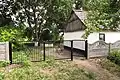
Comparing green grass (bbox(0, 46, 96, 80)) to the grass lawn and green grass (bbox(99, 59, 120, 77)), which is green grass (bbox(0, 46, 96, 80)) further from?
green grass (bbox(99, 59, 120, 77))

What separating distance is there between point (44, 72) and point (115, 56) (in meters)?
5.00

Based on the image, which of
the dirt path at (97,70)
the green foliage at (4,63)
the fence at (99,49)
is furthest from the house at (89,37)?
the green foliage at (4,63)

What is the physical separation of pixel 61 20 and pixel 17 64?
17438 mm

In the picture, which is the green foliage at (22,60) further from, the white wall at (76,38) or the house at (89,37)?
the white wall at (76,38)

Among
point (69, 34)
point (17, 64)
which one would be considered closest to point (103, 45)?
point (17, 64)

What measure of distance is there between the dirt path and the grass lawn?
0.44m

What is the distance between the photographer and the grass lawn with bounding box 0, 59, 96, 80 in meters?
8.53

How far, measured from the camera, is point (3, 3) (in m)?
25.1

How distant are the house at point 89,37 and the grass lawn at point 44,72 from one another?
106 inches

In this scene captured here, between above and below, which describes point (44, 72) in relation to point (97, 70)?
above

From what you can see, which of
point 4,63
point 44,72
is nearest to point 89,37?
point 44,72

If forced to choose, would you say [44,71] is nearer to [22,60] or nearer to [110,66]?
[22,60]

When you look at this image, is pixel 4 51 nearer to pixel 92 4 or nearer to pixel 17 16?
pixel 92 4

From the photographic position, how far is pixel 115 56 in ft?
39.4
